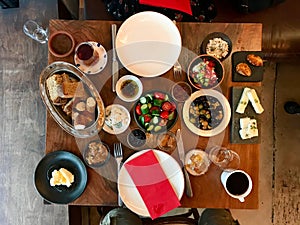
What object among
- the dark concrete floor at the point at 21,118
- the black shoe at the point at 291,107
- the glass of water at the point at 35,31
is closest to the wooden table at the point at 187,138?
the glass of water at the point at 35,31

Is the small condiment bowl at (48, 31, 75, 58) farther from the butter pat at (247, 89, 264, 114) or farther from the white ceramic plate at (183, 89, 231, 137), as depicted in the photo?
the butter pat at (247, 89, 264, 114)

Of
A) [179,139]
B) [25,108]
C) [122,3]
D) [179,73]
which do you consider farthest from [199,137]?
[25,108]

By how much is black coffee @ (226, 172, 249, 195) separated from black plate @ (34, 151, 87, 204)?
54 centimetres

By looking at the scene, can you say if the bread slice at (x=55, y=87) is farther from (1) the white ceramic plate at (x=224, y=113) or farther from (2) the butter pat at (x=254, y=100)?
(2) the butter pat at (x=254, y=100)

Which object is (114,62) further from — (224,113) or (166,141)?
(224,113)

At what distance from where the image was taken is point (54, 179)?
159 centimetres

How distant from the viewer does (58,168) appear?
1.60 metres

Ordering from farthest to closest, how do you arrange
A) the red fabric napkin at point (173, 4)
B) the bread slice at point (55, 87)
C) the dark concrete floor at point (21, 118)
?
the dark concrete floor at point (21, 118) < the red fabric napkin at point (173, 4) < the bread slice at point (55, 87)

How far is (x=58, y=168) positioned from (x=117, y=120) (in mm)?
289

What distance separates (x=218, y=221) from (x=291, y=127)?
3.37 ft

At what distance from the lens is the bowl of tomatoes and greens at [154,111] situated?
1.58 m

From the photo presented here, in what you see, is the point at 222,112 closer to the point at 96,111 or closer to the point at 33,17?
the point at 96,111

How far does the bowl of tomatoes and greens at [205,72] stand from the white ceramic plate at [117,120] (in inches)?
11.0

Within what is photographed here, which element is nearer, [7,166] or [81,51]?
[81,51]
